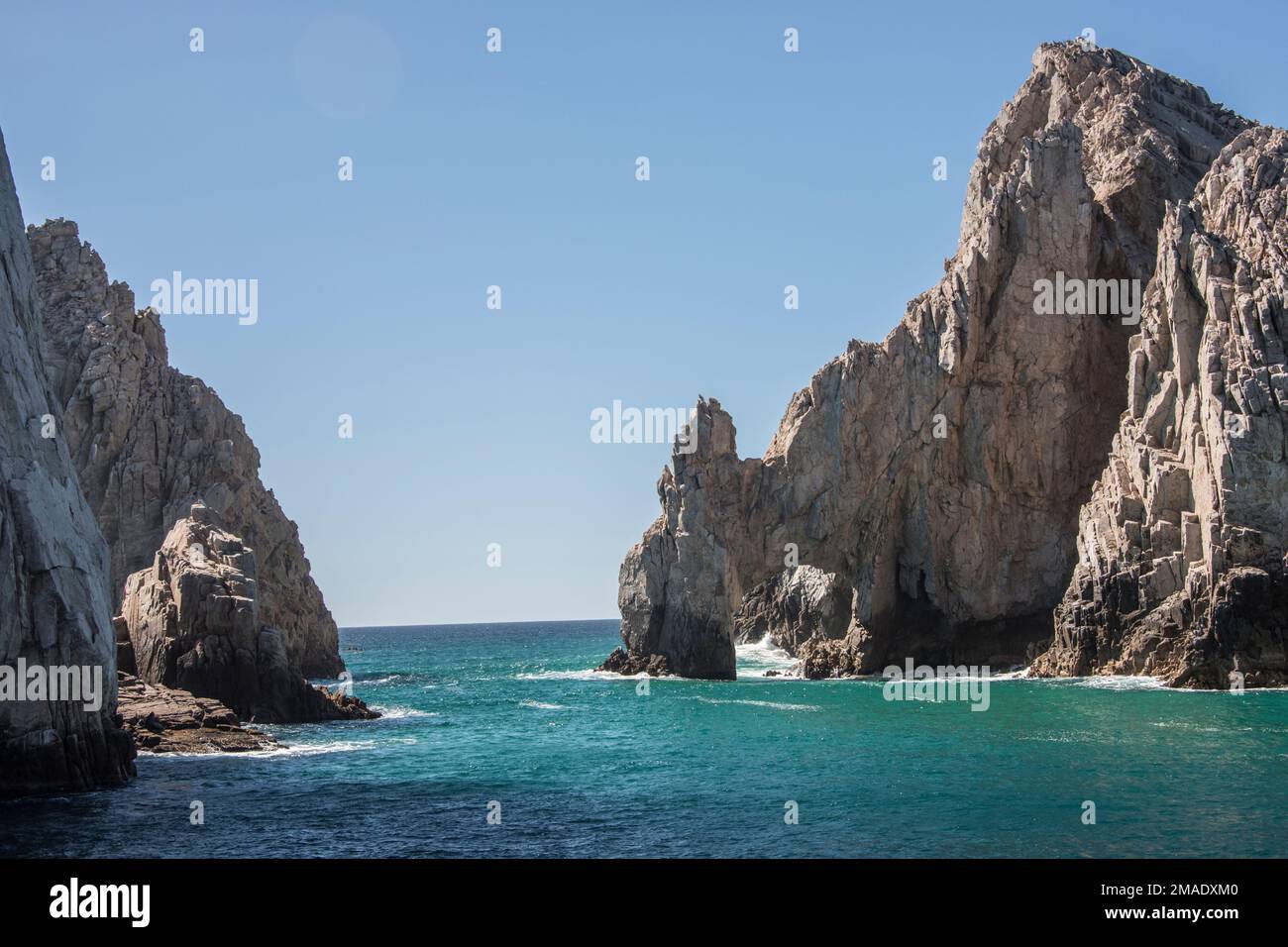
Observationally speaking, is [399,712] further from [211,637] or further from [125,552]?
[125,552]

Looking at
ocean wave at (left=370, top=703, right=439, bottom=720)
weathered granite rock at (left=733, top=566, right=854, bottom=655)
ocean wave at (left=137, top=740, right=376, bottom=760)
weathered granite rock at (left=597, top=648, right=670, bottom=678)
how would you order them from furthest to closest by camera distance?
weathered granite rock at (left=733, top=566, right=854, bottom=655)
weathered granite rock at (left=597, top=648, right=670, bottom=678)
ocean wave at (left=370, top=703, right=439, bottom=720)
ocean wave at (left=137, top=740, right=376, bottom=760)

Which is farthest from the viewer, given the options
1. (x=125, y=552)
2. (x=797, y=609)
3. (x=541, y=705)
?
(x=797, y=609)

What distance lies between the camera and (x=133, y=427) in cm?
8044

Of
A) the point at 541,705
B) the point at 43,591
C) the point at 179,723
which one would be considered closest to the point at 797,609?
the point at 541,705

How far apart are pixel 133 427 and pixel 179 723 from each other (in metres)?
39.6

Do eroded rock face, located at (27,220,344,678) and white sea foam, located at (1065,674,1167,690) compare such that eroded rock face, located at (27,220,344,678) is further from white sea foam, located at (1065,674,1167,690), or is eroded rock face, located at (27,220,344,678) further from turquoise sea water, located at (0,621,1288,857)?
white sea foam, located at (1065,674,1167,690)

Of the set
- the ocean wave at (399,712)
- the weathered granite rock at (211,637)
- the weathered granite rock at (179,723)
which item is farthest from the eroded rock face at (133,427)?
the weathered granite rock at (179,723)

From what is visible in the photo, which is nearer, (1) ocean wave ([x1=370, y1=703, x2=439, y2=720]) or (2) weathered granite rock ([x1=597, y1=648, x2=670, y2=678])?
(1) ocean wave ([x1=370, y1=703, x2=439, y2=720])

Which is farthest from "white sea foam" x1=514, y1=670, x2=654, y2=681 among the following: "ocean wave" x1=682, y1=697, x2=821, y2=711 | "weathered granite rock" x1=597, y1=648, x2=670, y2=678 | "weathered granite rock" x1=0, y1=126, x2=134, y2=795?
"weathered granite rock" x1=0, y1=126, x2=134, y2=795

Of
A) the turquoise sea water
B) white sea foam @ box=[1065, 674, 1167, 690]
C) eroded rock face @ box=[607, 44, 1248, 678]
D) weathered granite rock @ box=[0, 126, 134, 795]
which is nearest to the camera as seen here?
the turquoise sea water

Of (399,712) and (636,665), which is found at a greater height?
(636,665)

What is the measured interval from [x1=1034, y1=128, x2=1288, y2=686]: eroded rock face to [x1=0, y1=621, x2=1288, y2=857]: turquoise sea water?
14.0 feet

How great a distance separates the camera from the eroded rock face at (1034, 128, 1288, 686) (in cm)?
5991

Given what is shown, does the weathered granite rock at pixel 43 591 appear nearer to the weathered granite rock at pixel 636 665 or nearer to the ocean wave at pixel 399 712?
the ocean wave at pixel 399 712
